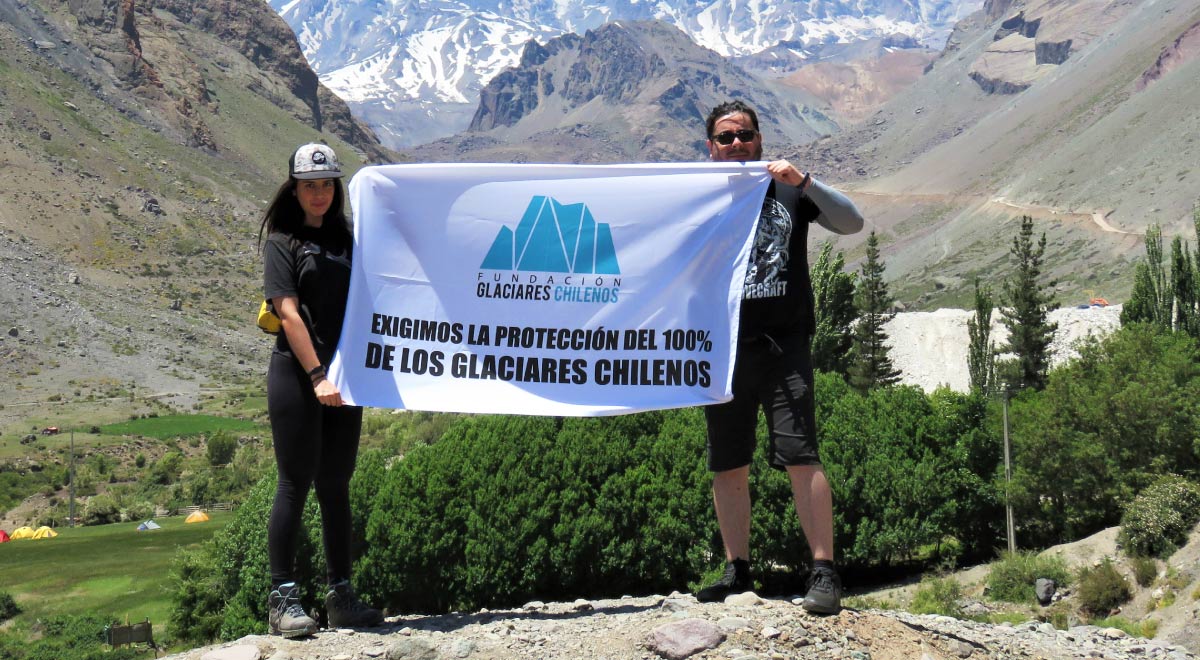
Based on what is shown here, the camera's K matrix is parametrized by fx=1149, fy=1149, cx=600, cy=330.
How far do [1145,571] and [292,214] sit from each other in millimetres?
20119

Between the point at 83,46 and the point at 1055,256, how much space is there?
157 m

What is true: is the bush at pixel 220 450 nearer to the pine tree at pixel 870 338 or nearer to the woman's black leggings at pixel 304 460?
the pine tree at pixel 870 338

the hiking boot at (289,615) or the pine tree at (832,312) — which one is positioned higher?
the pine tree at (832,312)

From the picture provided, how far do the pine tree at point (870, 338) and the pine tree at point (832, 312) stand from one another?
3781 mm

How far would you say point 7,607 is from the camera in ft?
156

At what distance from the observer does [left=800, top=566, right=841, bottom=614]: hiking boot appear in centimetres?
673

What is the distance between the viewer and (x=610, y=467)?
2319cm

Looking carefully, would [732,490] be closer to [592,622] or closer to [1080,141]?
[592,622]

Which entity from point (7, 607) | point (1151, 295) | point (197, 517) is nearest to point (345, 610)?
point (7, 607)

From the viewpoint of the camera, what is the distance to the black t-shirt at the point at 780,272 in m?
6.91

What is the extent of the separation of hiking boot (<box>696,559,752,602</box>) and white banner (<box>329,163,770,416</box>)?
3.64ft

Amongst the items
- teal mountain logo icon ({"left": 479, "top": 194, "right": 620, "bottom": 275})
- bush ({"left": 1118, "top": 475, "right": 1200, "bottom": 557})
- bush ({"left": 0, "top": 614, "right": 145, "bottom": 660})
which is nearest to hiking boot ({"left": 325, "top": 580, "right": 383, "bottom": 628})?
teal mountain logo icon ({"left": 479, "top": 194, "right": 620, "bottom": 275})

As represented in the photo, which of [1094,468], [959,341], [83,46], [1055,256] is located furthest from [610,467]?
[83,46]

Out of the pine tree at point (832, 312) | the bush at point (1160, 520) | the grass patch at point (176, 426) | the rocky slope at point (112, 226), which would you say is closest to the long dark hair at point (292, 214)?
the bush at point (1160, 520)
